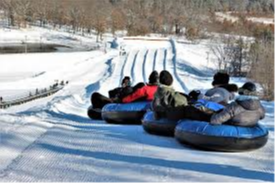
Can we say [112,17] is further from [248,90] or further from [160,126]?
[248,90]

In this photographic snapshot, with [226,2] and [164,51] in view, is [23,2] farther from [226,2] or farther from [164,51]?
[226,2]

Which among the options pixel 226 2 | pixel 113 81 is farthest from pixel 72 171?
pixel 226 2

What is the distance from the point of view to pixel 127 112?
29.3ft

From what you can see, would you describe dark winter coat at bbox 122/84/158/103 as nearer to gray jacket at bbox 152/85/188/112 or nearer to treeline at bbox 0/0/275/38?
gray jacket at bbox 152/85/188/112

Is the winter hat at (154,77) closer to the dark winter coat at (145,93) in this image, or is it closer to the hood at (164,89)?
the dark winter coat at (145,93)

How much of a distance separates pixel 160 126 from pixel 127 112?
5.33 feet

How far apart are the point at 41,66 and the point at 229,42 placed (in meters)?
18.9

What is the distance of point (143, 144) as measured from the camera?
696 cm

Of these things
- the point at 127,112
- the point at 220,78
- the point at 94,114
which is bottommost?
the point at 94,114

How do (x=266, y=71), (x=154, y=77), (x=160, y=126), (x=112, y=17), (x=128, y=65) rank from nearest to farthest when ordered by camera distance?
(x=160, y=126)
(x=154, y=77)
(x=266, y=71)
(x=128, y=65)
(x=112, y=17)

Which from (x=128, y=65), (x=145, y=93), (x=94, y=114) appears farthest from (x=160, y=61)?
(x=145, y=93)

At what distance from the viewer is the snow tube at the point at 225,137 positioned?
6324mm

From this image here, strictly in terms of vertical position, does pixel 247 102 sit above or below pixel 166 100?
above

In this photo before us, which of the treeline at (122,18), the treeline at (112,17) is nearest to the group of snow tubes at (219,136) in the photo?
the treeline at (122,18)
